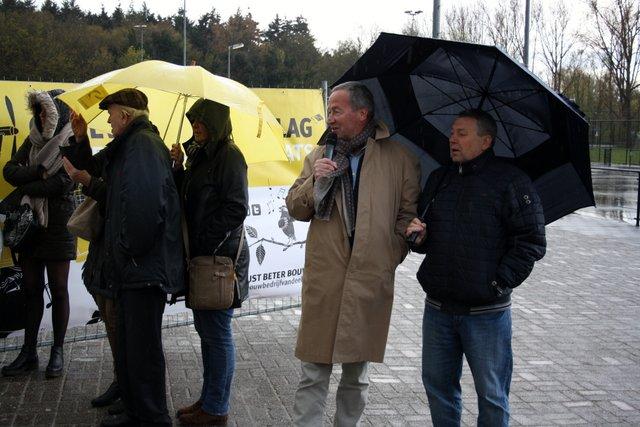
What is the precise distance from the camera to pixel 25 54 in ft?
110

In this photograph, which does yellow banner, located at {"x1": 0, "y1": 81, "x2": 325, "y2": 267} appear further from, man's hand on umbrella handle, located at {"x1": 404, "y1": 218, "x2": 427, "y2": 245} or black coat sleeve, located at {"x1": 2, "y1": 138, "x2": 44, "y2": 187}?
man's hand on umbrella handle, located at {"x1": 404, "y1": 218, "x2": 427, "y2": 245}

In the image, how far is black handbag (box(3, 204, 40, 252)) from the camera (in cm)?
500

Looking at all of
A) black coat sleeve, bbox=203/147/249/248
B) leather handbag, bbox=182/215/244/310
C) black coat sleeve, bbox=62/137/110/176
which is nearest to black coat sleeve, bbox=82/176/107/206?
black coat sleeve, bbox=62/137/110/176

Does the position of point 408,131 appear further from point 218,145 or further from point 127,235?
point 127,235

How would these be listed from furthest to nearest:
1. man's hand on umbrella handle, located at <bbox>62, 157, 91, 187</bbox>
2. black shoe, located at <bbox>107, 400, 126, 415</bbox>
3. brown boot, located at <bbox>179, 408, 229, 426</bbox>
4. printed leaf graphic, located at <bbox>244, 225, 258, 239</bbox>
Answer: printed leaf graphic, located at <bbox>244, 225, 258, 239</bbox> → black shoe, located at <bbox>107, 400, 126, 415</bbox> → brown boot, located at <bbox>179, 408, 229, 426</bbox> → man's hand on umbrella handle, located at <bbox>62, 157, 91, 187</bbox>

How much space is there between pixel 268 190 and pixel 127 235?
2.90 m

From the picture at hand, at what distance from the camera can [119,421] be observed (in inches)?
170

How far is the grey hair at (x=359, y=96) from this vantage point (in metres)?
3.66

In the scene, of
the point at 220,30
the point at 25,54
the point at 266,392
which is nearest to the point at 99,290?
the point at 266,392

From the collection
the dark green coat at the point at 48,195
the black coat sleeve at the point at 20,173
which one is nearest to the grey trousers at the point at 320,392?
the dark green coat at the point at 48,195

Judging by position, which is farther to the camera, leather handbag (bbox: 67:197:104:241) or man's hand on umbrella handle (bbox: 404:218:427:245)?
leather handbag (bbox: 67:197:104:241)

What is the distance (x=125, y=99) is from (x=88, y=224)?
74cm

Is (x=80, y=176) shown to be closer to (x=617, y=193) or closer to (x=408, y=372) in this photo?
(x=408, y=372)

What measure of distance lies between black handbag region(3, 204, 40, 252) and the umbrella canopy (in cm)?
82
